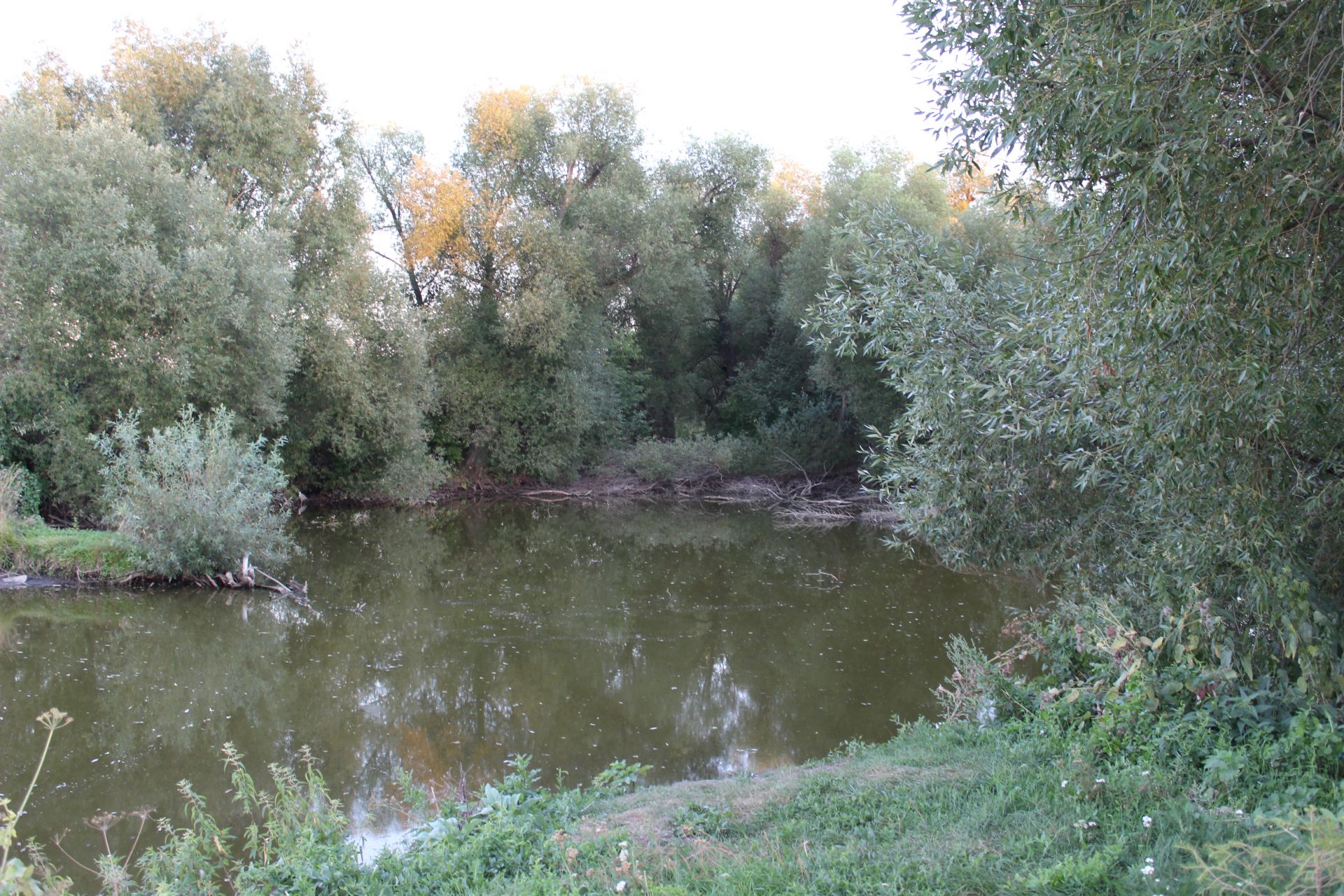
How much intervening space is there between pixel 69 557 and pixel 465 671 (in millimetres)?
6902

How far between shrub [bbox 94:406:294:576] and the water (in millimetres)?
650

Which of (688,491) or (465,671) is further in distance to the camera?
(688,491)

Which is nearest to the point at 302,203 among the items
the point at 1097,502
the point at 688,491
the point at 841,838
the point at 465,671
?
the point at 688,491

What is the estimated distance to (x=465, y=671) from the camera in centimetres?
973

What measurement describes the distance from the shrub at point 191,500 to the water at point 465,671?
650mm

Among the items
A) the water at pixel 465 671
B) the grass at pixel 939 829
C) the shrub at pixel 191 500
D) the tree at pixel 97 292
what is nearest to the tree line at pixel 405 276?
the tree at pixel 97 292

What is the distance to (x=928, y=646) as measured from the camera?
10711mm

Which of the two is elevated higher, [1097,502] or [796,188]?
[796,188]

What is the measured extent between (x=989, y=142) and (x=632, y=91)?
22.9 meters

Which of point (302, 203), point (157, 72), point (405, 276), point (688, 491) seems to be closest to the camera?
point (157, 72)

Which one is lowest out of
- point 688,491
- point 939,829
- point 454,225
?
point 939,829

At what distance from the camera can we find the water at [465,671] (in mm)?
7387

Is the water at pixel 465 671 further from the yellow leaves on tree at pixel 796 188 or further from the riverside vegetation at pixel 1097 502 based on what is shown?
the yellow leaves on tree at pixel 796 188

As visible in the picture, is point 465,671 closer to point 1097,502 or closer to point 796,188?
point 1097,502
